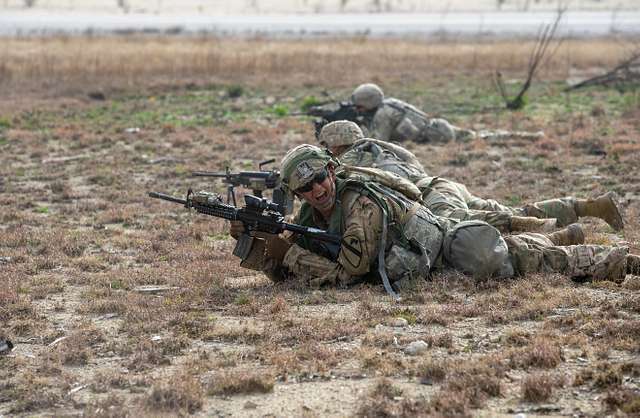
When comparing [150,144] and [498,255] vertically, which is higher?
[498,255]

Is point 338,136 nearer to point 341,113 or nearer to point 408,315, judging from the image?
point 408,315

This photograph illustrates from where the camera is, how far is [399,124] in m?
15.6

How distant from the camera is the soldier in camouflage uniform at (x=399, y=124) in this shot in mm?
14312

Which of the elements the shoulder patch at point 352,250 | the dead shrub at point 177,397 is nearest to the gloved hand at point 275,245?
the shoulder patch at point 352,250

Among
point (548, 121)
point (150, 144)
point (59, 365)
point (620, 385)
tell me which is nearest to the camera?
point (620, 385)

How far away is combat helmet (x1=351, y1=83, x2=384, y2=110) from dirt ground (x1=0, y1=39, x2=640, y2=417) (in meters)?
1.27

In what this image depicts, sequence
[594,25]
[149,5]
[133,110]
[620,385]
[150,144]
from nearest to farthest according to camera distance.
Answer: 1. [620,385]
2. [150,144]
3. [133,110]
4. [594,25]
5. [149,5]

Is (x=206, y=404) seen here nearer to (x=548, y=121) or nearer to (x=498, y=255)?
(x=498, y=255)

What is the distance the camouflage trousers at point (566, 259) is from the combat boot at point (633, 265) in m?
0.07

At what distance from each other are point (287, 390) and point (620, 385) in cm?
187

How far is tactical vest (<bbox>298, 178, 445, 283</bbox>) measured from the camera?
7.78m

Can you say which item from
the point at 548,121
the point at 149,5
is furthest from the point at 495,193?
the point at 149,5

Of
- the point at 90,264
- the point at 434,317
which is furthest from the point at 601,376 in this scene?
the point at 90,264

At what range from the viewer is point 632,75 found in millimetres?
22219
